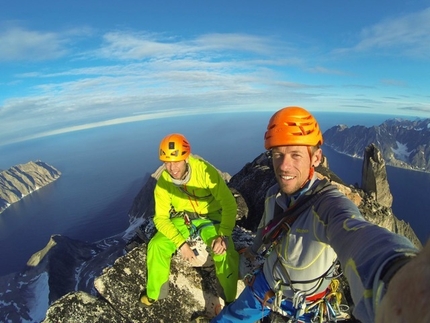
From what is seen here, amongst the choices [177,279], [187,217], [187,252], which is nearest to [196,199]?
[187,217]

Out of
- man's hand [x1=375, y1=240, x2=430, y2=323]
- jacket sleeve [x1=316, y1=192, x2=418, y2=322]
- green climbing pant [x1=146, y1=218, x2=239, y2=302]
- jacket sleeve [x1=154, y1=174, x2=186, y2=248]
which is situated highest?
man's hand [x1=375, y1=240, x2=430, y2=323]

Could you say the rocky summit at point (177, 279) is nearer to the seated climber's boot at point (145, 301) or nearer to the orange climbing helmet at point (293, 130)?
the seated climber's boot at point (145, 301)

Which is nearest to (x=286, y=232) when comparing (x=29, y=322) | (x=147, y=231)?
(x=147, y=231)

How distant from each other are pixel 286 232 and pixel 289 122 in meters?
2.25

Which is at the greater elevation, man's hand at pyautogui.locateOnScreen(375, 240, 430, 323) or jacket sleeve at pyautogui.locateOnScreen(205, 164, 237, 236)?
man's hand at pyautogui.locateOnScreen(375, 240, 430, 323)

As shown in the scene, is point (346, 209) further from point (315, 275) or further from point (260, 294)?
point (260, 294)

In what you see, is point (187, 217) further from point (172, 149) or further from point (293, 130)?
point (293, 130)

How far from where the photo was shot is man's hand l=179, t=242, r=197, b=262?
878cm

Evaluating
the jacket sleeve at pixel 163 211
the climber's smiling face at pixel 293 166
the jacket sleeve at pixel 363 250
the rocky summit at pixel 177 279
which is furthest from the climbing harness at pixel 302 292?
the jacket sleeve at pixel 163 211

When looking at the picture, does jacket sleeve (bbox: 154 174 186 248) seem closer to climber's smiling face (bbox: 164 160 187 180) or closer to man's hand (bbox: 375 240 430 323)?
climber's smiling face (bbox: 164 160 187 180)

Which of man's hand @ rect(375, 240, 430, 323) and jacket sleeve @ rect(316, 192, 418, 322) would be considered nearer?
man's hand @ rect(375, 240, 430, 323)

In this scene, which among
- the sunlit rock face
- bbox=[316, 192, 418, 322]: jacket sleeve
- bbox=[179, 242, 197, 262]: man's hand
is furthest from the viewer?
the sunlit rock face

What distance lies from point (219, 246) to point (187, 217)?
1958 mm

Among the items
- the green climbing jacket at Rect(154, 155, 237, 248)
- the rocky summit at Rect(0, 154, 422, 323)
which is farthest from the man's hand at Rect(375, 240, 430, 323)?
the green climbing jacket at Rect(154, 155, 237, 248)
